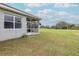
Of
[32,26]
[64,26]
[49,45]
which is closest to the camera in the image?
[49,45]

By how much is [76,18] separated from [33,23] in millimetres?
5795

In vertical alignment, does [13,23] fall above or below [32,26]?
above

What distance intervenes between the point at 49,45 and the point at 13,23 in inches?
144

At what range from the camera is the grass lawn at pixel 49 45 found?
11141 millimetres

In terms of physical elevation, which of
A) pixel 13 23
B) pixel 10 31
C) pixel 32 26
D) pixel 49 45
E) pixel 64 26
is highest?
pixel 13 23

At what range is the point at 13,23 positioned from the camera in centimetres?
1529

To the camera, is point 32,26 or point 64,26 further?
point 32,26

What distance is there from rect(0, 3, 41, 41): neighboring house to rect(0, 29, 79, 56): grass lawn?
35.1 inches

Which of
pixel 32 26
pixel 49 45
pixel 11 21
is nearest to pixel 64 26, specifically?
pixel 49 45

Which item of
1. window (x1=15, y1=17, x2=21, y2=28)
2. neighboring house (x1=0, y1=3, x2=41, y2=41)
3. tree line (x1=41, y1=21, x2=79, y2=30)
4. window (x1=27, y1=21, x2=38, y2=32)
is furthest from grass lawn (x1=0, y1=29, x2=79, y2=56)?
window (x1=27, y1=21, x2=38, y2=32)

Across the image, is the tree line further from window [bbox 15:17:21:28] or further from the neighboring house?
window [bbox 15:17:21:28]

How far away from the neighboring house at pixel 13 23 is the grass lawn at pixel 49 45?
2.93 feet

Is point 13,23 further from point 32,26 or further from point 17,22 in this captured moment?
point 32,26

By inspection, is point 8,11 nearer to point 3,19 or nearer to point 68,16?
point 3,19
